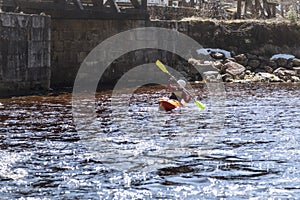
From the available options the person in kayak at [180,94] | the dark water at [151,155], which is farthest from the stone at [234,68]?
the dark water at [151,155]

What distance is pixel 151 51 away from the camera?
29.1 metres

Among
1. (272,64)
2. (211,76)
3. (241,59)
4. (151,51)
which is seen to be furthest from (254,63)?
(151,51)

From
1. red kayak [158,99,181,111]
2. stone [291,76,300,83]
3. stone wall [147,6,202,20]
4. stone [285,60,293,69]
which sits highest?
stone wall [147,6,202,20]

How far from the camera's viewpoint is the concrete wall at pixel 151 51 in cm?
2597

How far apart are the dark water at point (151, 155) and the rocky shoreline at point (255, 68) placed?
390 inches

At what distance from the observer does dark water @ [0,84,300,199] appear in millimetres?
9336

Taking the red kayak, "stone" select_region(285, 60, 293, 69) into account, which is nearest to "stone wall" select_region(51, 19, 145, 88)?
the red kayak

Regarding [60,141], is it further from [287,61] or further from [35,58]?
[287,61]

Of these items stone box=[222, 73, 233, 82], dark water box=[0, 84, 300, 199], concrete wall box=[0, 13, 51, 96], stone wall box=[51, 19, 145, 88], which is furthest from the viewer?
stone box=[222, 73, 233, 82]

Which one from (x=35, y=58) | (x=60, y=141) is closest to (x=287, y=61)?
(x=35, y=58)

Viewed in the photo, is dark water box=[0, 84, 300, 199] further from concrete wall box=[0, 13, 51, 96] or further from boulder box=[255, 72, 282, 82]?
boulder box=[255, 72, 282, 82]

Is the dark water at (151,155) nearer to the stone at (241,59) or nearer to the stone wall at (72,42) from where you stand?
the stone wall at (72,42)

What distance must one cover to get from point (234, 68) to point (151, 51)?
414cm

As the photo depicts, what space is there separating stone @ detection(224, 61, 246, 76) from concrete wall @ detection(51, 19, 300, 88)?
218cm
